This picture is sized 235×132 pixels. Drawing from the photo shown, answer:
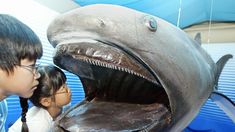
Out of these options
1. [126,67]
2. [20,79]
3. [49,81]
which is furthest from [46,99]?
[126,67]

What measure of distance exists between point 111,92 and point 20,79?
0.94 ft

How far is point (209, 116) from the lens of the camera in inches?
154

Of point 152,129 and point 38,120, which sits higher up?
point 152,129

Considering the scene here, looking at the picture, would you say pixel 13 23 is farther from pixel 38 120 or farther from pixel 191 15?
pixel 191 15

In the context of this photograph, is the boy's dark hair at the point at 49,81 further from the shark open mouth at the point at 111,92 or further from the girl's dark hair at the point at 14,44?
the shark open mouth at the point at 111,92

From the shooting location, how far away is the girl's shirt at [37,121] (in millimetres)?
1420

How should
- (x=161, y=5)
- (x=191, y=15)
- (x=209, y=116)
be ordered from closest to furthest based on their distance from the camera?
(x=161, y=5) < (x=191, y=15) < (x=209, y=116)

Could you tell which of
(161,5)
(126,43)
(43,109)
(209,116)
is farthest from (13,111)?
(209,116)

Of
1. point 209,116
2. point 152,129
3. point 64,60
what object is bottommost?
point 209,116

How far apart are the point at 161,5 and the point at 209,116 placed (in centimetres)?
194

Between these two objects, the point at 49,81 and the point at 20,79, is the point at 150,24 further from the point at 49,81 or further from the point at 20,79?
the point at 49,81

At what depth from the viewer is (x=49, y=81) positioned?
1470 millimetres

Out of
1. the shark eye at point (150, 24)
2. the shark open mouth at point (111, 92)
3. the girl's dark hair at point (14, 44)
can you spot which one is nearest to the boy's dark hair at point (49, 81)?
the girl's dark hair at point (14, 44)

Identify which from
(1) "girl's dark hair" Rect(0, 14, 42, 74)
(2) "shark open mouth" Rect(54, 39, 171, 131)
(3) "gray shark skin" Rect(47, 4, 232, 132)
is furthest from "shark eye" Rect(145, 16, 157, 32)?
(1) "girl's dark hair" Rect(0, 14, 42, 74)
